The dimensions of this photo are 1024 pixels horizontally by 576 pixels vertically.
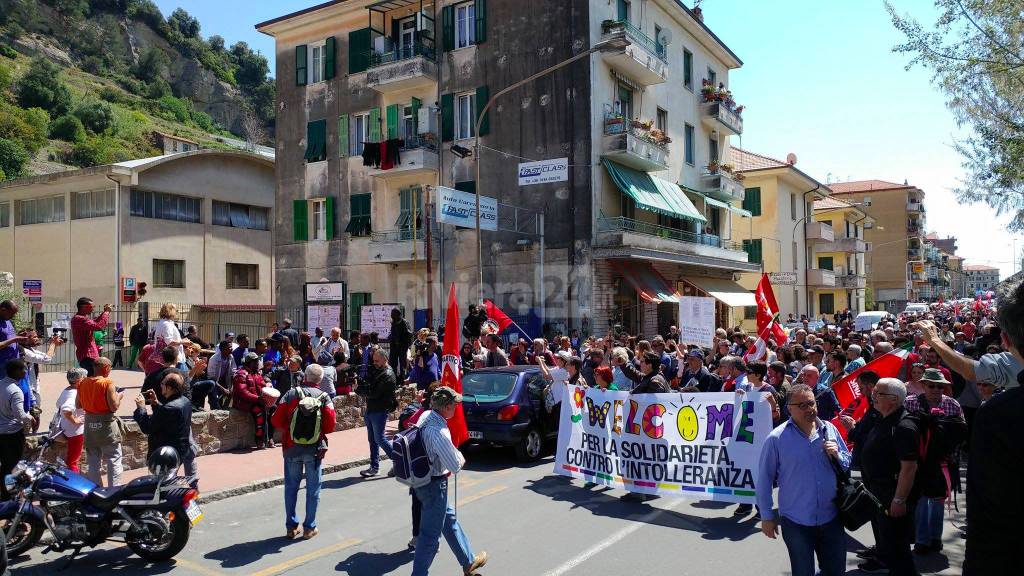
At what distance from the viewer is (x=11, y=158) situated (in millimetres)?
56781

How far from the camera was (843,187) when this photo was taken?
82125mm

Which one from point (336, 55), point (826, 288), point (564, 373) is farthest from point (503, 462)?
point (826, 288)

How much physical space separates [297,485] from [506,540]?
221cm

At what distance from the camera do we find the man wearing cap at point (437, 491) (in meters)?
5.75

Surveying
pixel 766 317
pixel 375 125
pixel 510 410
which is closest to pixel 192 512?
pixel 510 410

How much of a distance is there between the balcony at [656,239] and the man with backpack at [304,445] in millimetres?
18288

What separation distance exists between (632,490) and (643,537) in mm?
1449

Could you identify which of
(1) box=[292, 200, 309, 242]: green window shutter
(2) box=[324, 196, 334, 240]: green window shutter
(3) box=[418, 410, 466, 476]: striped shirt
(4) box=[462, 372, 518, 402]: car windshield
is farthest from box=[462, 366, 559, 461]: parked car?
(1) box=[292, 200, 309, 242]: green window shutter

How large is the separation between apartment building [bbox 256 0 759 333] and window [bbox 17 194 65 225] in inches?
478

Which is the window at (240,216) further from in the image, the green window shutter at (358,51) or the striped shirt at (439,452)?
the striped shirt at (439,452)

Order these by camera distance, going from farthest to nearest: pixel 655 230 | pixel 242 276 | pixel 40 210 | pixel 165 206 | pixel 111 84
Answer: pixel 111 84, pixel 242 276, pixel 40 210, pixel 165 206, pixel 655 230

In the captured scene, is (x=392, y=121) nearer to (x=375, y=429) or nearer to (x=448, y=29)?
(x=448, y=29)

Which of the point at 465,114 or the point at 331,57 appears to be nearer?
the point at 465,114

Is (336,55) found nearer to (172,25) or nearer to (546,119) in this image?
(546,119)
